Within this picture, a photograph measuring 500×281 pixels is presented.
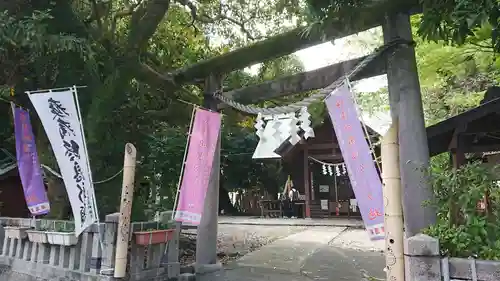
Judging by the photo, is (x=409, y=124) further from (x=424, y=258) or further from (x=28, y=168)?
(x=28, y=168)

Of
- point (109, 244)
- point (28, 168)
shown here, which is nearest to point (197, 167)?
point (109, 244)

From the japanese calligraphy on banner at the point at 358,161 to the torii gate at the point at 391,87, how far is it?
0.45m

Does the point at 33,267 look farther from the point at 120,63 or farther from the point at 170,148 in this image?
the point at 170,148

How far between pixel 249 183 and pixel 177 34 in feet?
46.8

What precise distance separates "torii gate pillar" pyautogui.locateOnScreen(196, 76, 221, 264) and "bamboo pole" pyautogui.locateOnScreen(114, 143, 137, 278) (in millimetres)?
2502

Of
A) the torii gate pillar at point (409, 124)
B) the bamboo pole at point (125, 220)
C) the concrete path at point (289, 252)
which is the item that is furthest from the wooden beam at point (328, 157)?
the bamboo pole at point (125, 220)

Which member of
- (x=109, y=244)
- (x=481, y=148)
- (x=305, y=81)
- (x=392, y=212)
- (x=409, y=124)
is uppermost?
(x=305, y=81)

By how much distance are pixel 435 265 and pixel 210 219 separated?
534cm

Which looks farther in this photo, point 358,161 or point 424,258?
point 358,161

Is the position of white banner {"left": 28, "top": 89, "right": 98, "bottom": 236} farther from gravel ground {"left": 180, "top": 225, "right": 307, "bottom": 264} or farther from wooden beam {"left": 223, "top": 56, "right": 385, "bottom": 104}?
gravel ground {"left": 180, "top": 225, "right": 307, "bottom": 264}

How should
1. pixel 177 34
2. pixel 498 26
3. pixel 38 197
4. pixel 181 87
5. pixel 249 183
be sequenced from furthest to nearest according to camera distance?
pixel 249 183 < pixel 177 34 < pixel 181 87 < pixel 38 197 < pixel 498 26

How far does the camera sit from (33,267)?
6.77 m

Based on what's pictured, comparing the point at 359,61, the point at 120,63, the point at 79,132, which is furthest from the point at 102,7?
the point at 359,61

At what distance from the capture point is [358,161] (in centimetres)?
523
